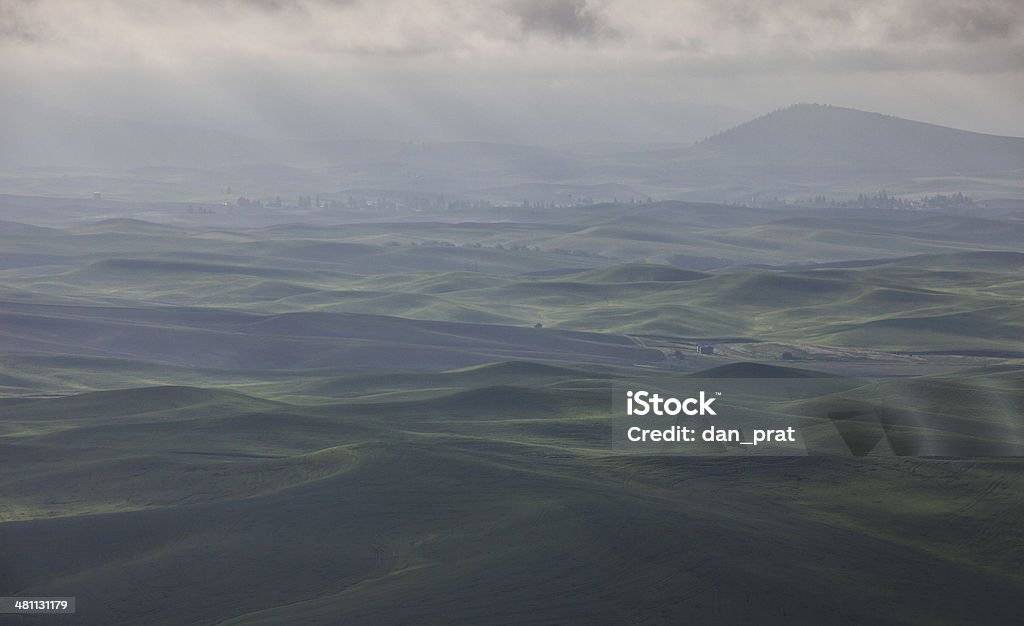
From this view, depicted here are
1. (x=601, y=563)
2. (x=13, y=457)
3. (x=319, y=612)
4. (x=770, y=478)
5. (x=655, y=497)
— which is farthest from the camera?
(x=13, y=457)

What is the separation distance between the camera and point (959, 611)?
50781 mm

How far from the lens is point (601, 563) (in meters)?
56.1

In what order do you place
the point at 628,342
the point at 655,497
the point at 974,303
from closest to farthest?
the point at 655,497, the point at 628,342, the point at 974,303

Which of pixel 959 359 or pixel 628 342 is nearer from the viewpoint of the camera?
pixel 959 359

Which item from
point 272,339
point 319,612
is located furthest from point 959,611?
point 272,339

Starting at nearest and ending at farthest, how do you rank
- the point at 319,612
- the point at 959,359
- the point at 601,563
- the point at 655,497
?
the point at 319,612 → the point at 601,563 → the point at 655,497 → the point at 959,359

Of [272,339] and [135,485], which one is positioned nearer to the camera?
[135,485]

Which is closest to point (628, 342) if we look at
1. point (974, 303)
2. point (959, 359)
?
point (959, 359)

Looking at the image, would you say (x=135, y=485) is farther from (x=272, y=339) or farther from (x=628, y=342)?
(x=628, y=342)

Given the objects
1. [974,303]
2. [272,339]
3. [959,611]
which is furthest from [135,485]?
[974,303]

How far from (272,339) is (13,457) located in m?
75.3

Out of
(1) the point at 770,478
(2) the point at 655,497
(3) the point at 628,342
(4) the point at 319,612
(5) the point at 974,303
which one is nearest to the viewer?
(4) the point at 319,612

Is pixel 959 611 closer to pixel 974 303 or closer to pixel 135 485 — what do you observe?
pixel 135 485

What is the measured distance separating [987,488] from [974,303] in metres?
123
